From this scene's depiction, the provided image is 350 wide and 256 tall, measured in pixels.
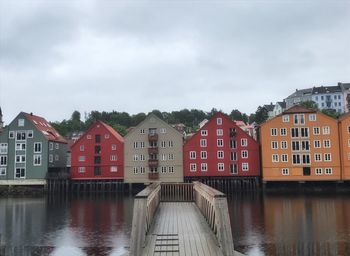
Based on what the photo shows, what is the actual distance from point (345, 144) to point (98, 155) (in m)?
47.4

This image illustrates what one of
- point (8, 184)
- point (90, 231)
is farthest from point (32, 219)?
point (8, 184)

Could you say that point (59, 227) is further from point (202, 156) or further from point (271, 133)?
point (271, 133)

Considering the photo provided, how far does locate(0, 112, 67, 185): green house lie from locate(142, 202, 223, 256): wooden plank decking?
60801 mm

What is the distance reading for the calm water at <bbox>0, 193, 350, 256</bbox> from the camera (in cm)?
2250

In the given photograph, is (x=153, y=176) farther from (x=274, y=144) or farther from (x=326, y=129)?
(x=326, y=129)

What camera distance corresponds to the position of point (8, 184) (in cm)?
7562

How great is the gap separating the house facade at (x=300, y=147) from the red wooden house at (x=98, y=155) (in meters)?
28.8

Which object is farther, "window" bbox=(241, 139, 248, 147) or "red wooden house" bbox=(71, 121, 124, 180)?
"red wooden house" bbox=(71, 121, 124, 180)

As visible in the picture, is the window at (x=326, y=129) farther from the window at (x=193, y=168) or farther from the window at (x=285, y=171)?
the window at (x=193, y=168)

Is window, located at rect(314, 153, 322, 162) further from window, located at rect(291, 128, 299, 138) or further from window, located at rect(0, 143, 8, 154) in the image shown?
window, located at rect(0, 143, 8, 154)

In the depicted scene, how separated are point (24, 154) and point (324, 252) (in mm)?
68798

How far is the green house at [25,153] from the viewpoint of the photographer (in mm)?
76062

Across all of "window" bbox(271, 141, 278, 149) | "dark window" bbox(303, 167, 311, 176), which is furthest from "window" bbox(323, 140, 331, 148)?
"window" bbox(271, 141, 278, 149)

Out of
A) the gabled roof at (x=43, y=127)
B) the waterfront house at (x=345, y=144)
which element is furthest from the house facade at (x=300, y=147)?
the gabled roof at (x=43, y=127)
